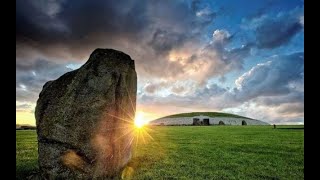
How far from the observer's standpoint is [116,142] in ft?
40.0

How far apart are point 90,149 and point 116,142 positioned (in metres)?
1.25

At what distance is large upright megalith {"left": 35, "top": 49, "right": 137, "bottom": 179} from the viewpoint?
11219mm

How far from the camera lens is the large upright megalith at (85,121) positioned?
11.2 m

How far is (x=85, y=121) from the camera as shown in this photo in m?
11.3

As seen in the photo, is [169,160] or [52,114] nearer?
[52,114]

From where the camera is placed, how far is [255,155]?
1875 centimetres

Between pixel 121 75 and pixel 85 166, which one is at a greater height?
pixel 121 75
